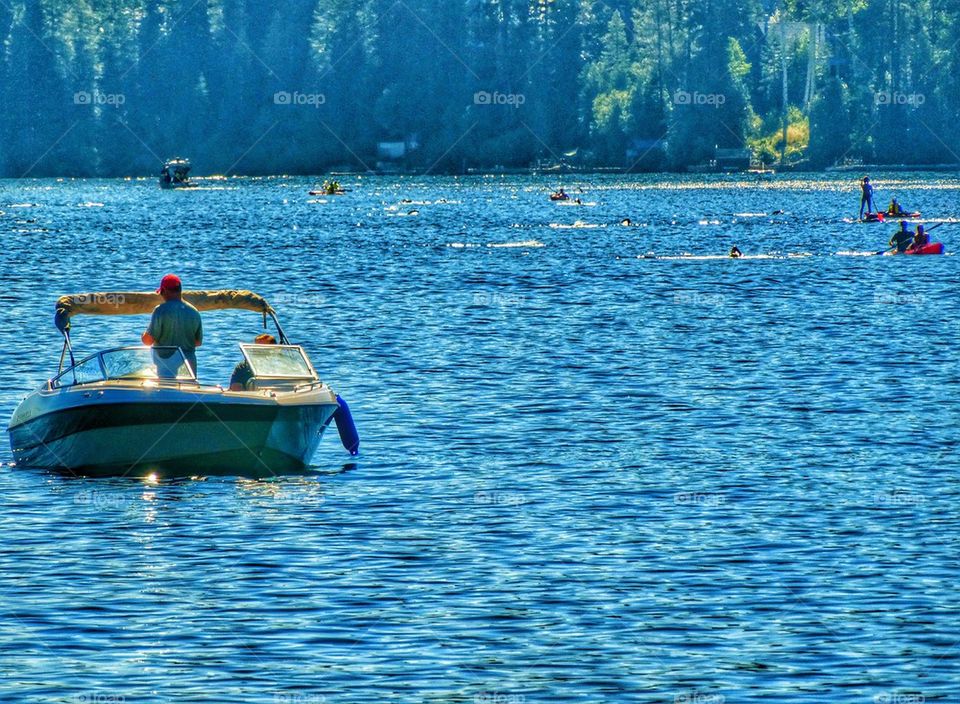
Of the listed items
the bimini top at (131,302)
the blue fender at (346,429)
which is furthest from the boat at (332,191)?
the blue fender at (346,429)

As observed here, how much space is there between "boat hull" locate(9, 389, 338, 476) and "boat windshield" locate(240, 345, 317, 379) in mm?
1090

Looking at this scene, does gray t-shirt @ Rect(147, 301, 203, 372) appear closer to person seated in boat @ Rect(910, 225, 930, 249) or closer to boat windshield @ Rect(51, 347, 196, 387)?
boat windshield @ Rect(51, 347, 196, 387)

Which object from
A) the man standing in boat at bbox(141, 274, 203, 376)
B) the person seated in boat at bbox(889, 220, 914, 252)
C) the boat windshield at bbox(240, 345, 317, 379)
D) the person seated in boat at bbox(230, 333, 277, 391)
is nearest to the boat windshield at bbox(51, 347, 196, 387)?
the man standing in boat at bbox(141, 274, 203, 376)

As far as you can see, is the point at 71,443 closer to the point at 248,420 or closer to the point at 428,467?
the point at 248,420

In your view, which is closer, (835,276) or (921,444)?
(921,444)

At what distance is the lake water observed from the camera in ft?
56.6

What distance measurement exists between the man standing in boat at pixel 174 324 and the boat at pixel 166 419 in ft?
1.05

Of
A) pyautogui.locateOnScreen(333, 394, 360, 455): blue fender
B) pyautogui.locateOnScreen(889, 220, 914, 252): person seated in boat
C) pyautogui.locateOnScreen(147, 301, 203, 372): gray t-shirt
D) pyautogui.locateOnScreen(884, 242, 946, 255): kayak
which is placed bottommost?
pyautogui.locateOnScreen(884, 242, 946, 255): kayak

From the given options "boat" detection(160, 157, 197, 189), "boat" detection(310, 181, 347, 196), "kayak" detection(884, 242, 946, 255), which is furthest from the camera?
"boat" detection(160, 157, 197, 189)

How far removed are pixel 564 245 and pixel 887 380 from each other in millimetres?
54526

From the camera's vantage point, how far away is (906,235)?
3091 inches

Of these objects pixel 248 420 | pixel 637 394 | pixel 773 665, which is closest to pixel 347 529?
pixel 248 420

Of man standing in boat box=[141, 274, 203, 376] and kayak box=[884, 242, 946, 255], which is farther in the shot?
kayak box=[884, 242, 946, 255]

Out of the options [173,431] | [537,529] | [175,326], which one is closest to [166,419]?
[173,431]
